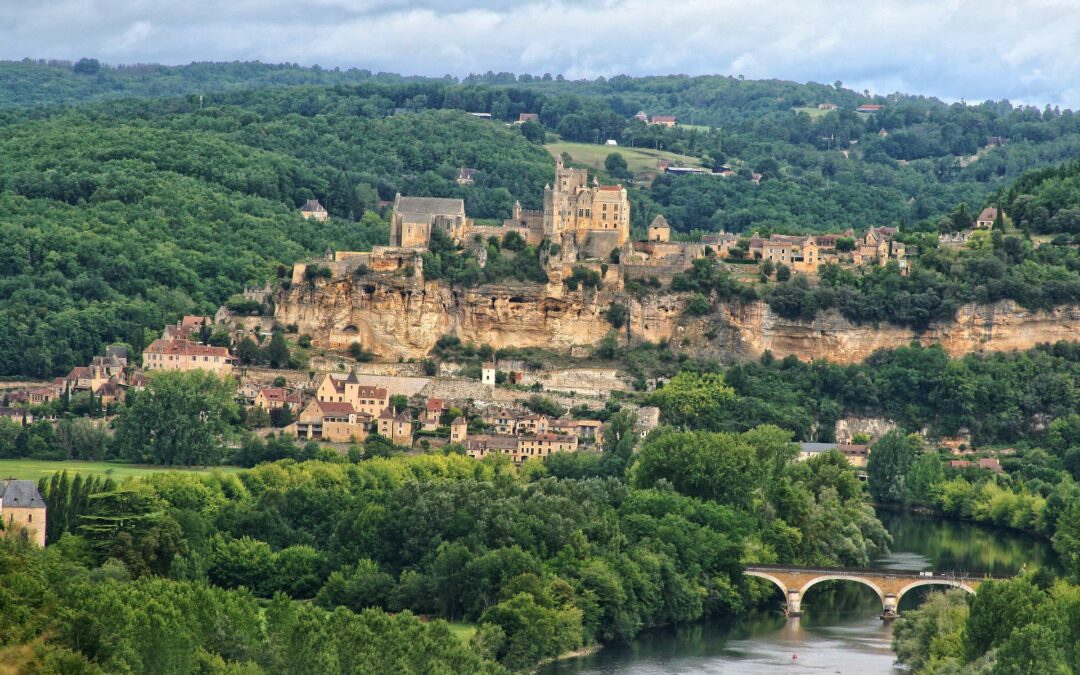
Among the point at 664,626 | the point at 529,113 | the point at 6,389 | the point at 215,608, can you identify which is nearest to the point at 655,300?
the point at 6,389

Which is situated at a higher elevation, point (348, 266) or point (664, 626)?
point (348, 266)

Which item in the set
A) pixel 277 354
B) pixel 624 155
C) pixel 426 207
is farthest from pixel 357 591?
pixel 624 155

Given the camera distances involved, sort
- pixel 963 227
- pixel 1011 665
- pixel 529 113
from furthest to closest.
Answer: pixel 529 113, pixel 963 227, pixel 1011 665

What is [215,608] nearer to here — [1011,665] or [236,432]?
[1011,665]

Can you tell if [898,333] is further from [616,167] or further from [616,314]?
[616,167]

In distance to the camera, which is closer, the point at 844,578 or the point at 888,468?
the point at 844,578

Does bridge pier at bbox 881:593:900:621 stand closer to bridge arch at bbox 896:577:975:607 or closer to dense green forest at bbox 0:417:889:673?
bridge arch at bbox 896:577:975:607

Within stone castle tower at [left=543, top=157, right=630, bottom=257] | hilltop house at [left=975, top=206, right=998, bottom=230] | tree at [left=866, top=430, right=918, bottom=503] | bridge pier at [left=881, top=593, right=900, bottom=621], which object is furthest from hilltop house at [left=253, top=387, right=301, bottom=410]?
hilltop house at [left=975, top=206, right=998, bottom=230]
